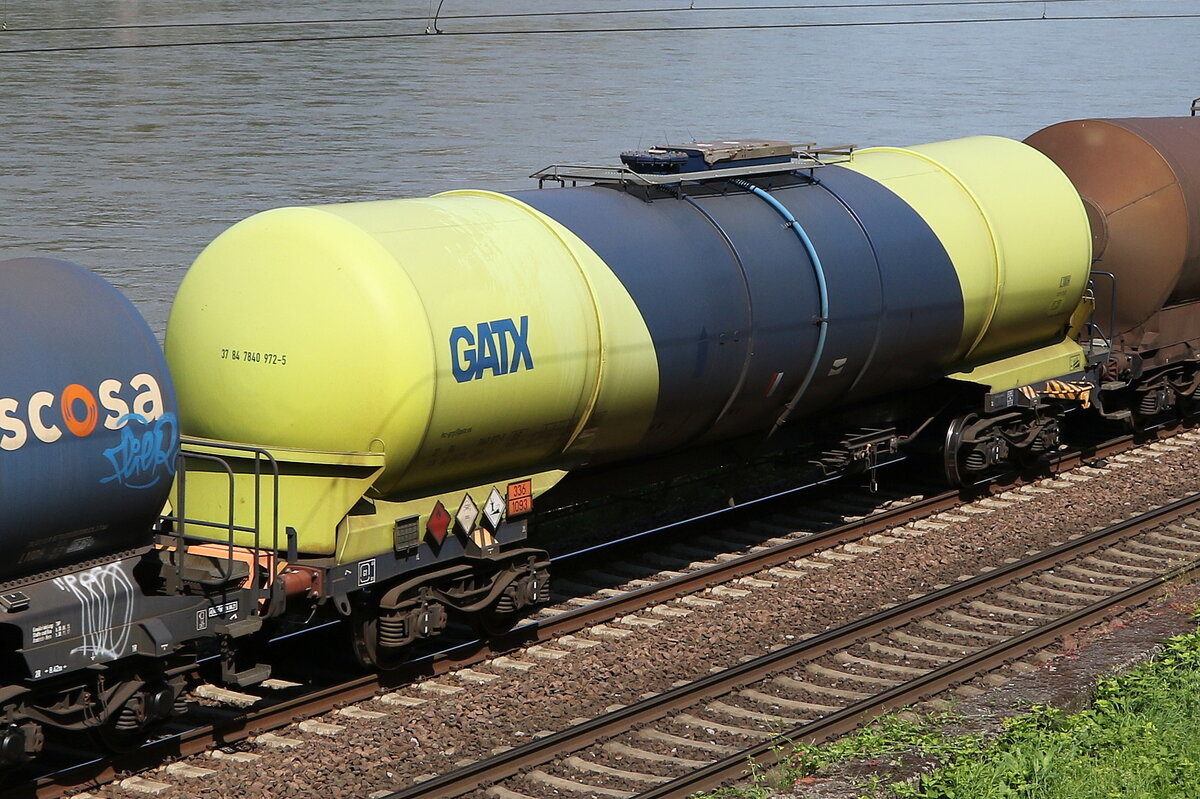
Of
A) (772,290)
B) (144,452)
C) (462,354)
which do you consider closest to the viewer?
(144,452)

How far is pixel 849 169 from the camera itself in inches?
636

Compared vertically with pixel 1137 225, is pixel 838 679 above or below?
below

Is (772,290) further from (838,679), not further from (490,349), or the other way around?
(838,679)

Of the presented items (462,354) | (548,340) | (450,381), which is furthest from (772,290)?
→ (450,381)

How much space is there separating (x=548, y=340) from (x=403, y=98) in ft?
132

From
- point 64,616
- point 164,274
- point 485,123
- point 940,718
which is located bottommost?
point 940,718

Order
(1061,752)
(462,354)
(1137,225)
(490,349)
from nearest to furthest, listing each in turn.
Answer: (1061,752) < (462,354) < (490,349) < (1137,225)

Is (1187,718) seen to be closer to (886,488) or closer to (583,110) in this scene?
(886,488)

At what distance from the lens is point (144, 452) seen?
31.9ft

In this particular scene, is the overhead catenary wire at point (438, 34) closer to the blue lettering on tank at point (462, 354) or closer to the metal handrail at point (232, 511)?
the metal handrail at point (232, 511)

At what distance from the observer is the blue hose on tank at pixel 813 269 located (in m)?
14.4

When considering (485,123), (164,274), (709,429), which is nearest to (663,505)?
(709,429)

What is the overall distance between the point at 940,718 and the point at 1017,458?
8.04 m

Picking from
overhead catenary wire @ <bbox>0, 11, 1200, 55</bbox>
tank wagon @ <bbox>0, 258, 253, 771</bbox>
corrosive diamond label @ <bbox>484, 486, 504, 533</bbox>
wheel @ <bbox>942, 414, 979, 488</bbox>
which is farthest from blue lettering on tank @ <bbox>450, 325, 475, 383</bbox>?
overhead catenary wire @ <bbox>0, 11, 1200, 55</bbox>
